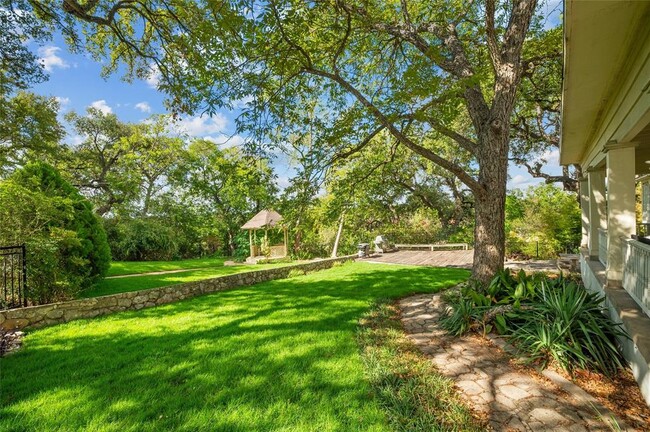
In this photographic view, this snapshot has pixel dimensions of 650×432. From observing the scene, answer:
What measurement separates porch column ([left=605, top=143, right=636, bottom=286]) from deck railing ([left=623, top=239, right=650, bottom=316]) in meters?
0.14

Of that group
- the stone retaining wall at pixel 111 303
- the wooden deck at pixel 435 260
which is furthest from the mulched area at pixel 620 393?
the wooden deck at pixel 435 260

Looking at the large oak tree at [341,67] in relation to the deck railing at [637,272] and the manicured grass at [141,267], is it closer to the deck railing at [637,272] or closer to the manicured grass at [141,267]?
the deck railing at [637,272]

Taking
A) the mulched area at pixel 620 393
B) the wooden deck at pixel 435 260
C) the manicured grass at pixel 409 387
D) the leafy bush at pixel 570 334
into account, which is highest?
the leafy bush at pixel 570 334

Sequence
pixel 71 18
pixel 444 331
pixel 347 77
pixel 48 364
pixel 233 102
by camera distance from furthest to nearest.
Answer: pixel 347 77
pixel 71 18
pixel 233 102
pixel 444 331
pixel 48 364

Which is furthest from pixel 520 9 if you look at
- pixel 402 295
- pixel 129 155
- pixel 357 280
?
pixel 129 155

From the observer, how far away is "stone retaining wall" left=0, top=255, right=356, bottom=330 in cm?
521

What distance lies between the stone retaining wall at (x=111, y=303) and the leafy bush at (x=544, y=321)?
6421mm

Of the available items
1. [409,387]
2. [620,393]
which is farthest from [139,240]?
[620,393]

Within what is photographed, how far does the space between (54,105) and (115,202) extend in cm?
621

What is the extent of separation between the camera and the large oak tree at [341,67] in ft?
16.7

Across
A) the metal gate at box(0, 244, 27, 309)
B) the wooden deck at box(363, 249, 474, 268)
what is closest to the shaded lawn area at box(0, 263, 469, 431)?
the metal gate at box(0, 244, 27, 309)

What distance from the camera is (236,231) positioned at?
2334cm

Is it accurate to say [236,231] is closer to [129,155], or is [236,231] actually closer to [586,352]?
[129,155]

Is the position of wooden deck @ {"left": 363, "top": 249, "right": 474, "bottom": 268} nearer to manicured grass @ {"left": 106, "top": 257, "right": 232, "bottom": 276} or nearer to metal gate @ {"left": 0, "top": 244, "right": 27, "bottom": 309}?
manicured grass @ {"left": 106, "top": 257, "right": 232, "bottom": 276}
